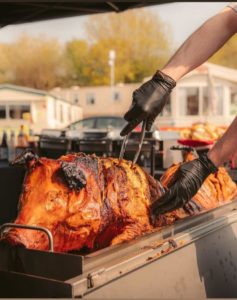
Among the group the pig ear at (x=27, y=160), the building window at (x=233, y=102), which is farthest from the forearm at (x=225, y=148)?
the building window at (x=233, y=102)

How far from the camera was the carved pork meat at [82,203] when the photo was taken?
6.14ft

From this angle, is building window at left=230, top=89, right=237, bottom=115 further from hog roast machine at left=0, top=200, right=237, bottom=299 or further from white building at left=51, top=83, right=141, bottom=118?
hog roast machine at left=0, top=200, right=237, bottom=299

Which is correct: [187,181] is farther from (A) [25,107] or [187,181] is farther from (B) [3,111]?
(A) [25,107]

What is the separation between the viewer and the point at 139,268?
5.46 ft

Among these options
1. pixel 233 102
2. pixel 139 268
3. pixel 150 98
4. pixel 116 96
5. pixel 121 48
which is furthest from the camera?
pixel 121 48

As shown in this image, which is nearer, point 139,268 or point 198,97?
point 139,268

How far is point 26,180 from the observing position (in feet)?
6.51

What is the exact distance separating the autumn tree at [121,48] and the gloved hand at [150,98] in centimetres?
4347

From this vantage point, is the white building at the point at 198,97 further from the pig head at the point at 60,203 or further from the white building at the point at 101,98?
the pig head at the point at 60,203

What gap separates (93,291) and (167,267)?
431 millimetres

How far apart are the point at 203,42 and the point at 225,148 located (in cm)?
48

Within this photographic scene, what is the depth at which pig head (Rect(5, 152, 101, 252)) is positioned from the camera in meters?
1.87

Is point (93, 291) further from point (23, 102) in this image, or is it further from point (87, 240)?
point (23, 102)

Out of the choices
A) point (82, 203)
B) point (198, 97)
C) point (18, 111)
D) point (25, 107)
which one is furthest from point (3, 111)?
point (82, 203)
